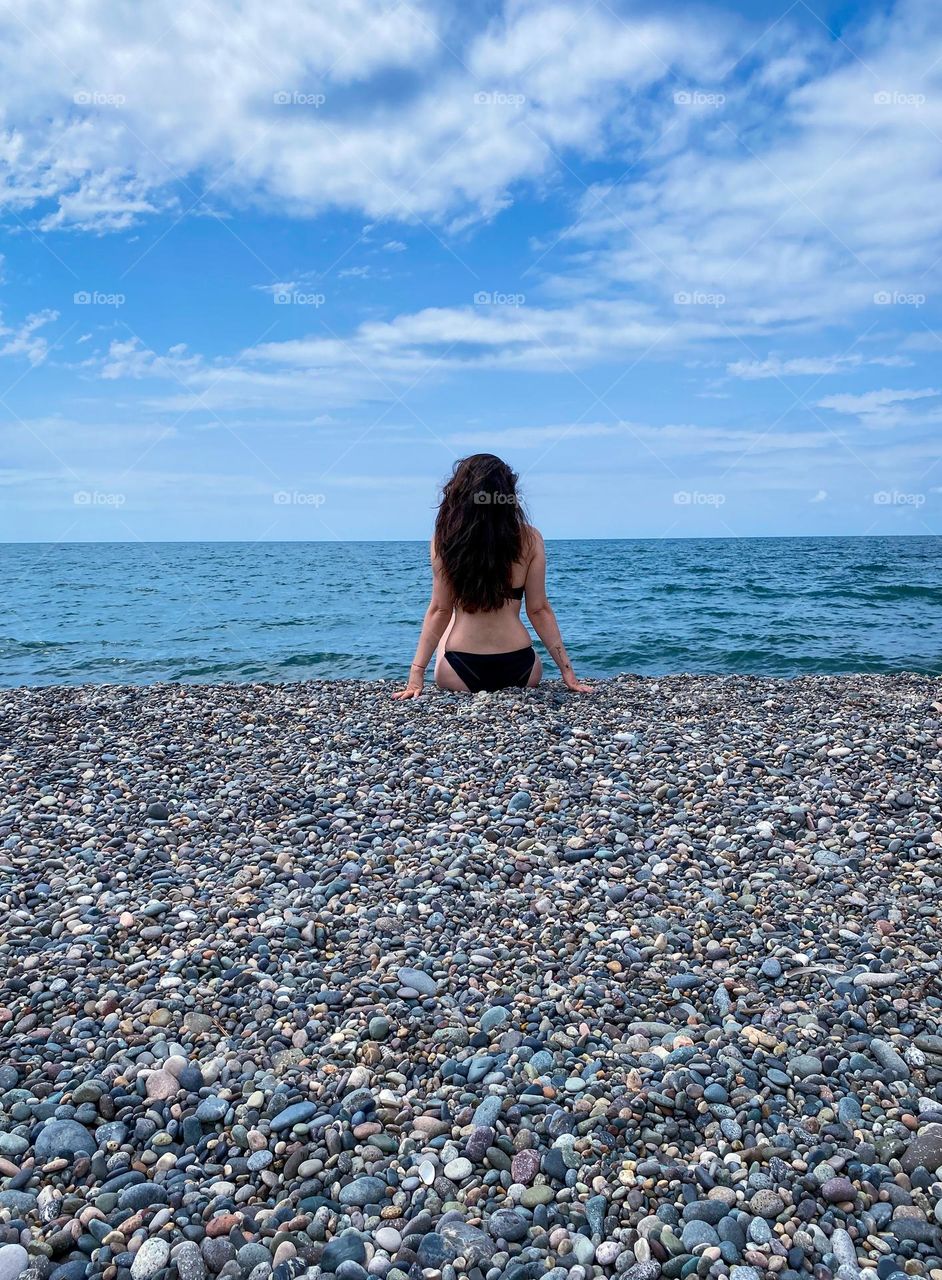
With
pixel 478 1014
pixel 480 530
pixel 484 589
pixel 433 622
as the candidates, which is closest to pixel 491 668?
pixel 433 622

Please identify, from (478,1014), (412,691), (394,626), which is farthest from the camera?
(394,626)

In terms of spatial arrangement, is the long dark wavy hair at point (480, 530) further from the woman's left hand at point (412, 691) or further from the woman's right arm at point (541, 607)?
the woman's left hand at point (412, 691)

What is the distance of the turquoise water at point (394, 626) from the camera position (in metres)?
13.6

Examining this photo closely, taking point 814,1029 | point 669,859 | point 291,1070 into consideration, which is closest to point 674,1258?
point 814,1029

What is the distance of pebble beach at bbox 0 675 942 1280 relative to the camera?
231cm

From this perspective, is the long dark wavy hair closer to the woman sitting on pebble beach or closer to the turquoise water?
the woman sitting on pebble beach

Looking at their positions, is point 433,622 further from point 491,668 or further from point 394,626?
point 394,626

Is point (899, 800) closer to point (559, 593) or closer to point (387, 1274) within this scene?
point (387, 1274)

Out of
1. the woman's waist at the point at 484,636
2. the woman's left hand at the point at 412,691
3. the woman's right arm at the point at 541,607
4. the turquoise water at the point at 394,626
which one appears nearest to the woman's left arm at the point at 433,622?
the woman's left hand at the point at 412,691

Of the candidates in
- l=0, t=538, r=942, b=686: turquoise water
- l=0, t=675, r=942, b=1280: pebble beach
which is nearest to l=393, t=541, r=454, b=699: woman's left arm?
l=0, t=675, r=942, b=1280: pebble beach

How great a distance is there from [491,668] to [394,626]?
10953mm

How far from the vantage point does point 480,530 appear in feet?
23.9

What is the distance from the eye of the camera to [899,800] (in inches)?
191

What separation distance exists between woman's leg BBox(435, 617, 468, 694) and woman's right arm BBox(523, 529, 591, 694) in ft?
2.67
